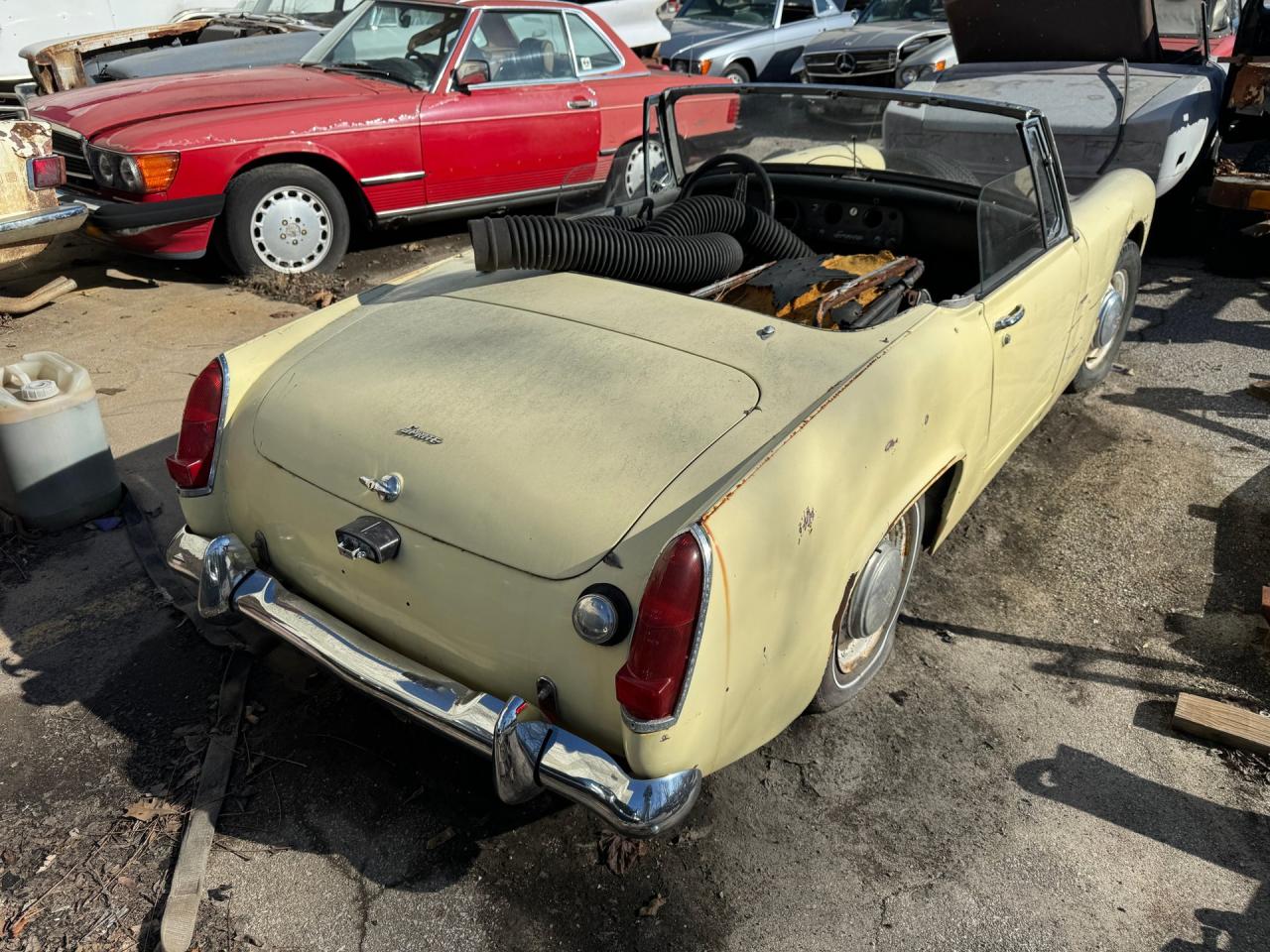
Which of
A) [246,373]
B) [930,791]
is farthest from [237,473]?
[930,791]

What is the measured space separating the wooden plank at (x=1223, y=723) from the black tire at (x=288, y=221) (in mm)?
5337

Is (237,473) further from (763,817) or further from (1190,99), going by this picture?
(1190,99)

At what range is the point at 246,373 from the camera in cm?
278

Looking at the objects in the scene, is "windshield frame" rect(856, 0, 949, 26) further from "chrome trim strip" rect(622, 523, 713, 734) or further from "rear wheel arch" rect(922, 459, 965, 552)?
"chrome trim strip" rect(622, 523, 713, 734)

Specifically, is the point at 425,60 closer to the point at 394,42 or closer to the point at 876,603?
the point at 394,42

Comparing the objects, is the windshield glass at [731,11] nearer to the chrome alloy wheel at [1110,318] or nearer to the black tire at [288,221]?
the black tire at [288,221]

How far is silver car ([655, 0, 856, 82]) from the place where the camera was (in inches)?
426

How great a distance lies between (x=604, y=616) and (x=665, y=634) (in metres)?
0.13

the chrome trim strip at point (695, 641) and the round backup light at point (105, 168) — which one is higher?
the round backup light at point (105, 168)

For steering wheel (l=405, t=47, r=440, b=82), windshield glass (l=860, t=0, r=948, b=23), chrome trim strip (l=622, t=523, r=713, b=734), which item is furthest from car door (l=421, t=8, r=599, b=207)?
windshield glass (l=860, t=0, r=948, b=23)

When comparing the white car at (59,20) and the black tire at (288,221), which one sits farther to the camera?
the white car at (59,20)

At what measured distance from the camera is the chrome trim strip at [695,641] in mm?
1948

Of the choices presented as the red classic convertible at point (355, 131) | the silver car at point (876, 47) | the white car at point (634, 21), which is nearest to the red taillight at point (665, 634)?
the red classic convertible at point (355, 131)

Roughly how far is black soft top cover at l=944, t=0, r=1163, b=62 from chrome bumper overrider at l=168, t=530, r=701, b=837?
6468 mm
